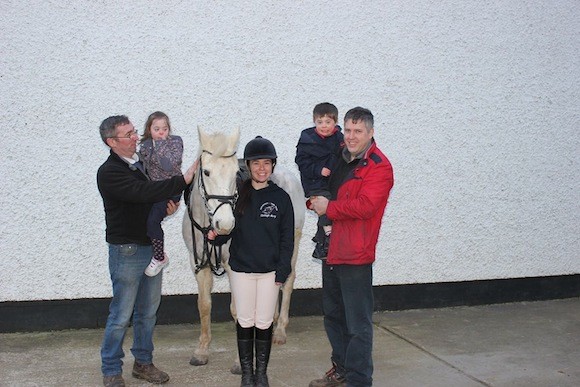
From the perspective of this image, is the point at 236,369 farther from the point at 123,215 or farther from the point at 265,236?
the point at 123,215

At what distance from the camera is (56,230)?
6.30m

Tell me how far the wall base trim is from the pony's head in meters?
2.40

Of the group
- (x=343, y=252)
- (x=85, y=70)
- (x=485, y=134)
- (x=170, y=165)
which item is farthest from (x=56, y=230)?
(x=485, y=134)

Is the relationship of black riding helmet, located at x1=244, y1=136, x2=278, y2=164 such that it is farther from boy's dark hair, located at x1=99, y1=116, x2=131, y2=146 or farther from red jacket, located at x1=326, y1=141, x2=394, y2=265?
boy's dark hair, located at x1=99, y1=116, x2=131, y2=146

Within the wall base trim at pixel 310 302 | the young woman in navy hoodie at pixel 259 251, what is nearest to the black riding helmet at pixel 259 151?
the young woman in navy hoodie at pixel 259 251

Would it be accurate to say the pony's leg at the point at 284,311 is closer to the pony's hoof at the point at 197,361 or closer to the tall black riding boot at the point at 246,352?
the pony's hoof at the point at 197,361

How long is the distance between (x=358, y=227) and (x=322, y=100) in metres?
2.72

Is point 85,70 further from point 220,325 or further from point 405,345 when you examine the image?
point 405,345

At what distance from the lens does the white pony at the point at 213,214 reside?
4516 mm

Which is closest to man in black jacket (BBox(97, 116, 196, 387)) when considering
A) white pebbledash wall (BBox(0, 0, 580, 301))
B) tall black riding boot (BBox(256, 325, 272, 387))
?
tall black riding boot (BBox(256, 325, 272, 387))

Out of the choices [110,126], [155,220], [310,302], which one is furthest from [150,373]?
[310,302]

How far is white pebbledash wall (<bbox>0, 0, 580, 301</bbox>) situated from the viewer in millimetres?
6195

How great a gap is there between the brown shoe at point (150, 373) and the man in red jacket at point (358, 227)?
1.40m

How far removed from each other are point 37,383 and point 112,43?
10.1 feet
